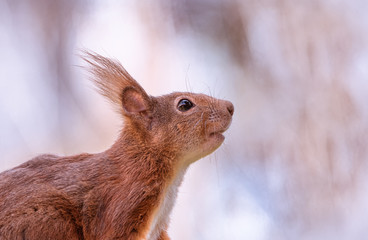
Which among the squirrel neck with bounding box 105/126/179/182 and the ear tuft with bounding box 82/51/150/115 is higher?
the ear tuft with bounding box 82/51/150/115

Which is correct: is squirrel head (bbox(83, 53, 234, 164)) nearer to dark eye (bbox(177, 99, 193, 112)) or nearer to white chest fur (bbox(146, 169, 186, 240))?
dark eye (bbox(177, 99, 193, 112))

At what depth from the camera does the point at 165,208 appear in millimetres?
2955

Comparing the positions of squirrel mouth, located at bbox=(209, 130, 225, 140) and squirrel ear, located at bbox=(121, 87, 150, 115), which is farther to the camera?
squirrel ear, located at bbox=(121, 87, 150, 115)

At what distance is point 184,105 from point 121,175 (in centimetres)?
58

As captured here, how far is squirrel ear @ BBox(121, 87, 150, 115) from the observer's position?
10.0 ft

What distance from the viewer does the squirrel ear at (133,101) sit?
10.0 feet

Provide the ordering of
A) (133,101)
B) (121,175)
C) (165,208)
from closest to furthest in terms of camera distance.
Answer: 1. (121,175)
2. (165,208)
3. (133,101)

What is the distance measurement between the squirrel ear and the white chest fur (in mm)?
442

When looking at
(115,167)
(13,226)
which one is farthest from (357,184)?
(13,226)

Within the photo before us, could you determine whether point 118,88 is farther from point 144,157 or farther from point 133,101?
point 144,157

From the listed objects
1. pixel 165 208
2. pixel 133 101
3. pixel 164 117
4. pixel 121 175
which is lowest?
pixel 165 208

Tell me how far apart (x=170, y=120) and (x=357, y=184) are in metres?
2.22

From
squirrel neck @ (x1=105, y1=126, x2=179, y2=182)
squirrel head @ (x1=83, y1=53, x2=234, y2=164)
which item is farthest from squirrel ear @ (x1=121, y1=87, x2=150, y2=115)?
squirrel neck @ (x1=105, y1=126, x2=179, y2=182)

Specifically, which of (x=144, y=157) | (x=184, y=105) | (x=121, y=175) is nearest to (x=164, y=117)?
(x=184, y=105)
